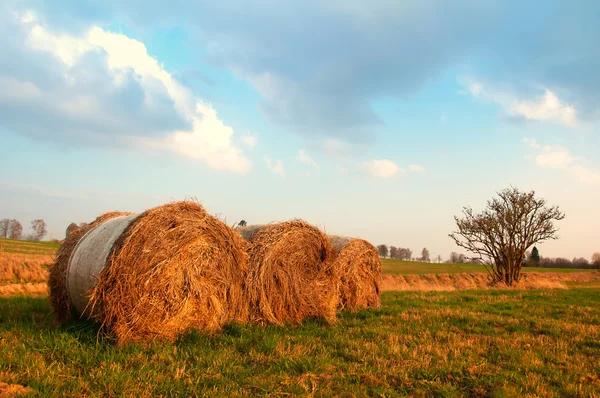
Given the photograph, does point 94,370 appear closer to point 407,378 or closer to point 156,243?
point 156,243

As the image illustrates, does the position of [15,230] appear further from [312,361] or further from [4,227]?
[312,361]

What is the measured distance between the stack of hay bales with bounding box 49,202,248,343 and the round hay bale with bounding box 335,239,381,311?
138 inches

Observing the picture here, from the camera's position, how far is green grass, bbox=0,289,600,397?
4.04m

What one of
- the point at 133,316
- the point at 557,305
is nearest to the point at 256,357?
the point at 133,316

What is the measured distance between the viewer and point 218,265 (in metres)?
6.72

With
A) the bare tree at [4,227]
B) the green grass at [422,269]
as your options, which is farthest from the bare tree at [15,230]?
the green grass at [422,269]

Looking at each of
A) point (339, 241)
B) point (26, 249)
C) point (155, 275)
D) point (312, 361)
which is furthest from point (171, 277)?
point (26, 249)

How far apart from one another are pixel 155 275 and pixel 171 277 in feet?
0.96

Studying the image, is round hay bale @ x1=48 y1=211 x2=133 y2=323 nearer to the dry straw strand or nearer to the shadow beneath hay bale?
the shadow beneath hay bale

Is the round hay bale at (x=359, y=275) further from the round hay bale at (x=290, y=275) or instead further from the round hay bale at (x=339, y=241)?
the round hay bale at (x=290, y=275)

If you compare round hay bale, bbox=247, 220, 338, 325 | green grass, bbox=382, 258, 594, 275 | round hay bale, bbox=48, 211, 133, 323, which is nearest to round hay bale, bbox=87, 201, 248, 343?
round hay bale, bbox=247, 220, 338, 325

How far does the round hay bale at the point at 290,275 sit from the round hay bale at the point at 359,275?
3.88ft

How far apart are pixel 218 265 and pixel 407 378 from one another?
3488 mm

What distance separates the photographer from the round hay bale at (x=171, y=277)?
17.5 feet
